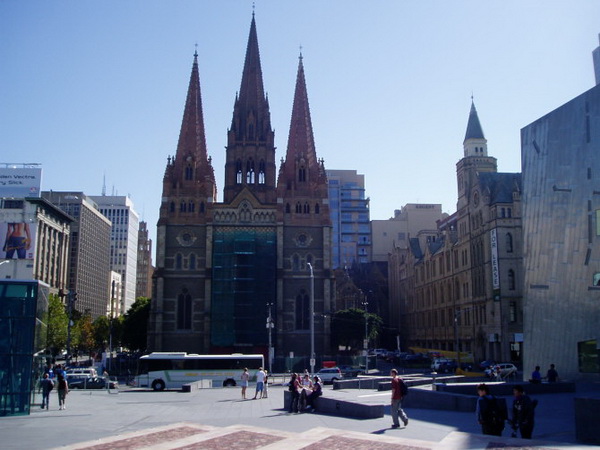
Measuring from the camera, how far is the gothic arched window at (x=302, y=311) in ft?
231

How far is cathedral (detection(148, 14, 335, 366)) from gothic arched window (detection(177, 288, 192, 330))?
0.11m

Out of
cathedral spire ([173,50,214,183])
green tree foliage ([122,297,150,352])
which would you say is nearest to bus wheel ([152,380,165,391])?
cathedral spire ([173,50,214,183])

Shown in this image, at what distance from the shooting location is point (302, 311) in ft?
233

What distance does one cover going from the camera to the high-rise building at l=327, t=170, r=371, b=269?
5374 inches

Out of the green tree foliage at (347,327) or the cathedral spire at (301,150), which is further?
the green tree foliage at (347,327)

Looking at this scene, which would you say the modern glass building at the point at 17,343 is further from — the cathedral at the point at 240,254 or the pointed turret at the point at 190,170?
the pointed turret at the point at 190,170

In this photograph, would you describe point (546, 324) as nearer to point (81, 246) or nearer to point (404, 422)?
point (404, 422)

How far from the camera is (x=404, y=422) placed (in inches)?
701

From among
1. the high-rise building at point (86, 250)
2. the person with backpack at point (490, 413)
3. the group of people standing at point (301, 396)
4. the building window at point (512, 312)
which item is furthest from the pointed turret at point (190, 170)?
the high-rise building at point (86, 250)

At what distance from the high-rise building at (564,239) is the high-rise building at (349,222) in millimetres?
98162

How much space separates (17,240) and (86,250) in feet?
287

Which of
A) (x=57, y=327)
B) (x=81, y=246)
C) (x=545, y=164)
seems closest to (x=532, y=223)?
(x=545, y=164)

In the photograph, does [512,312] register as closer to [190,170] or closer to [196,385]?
[196,385]

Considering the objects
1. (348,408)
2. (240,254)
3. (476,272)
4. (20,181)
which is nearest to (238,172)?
(240,254)
